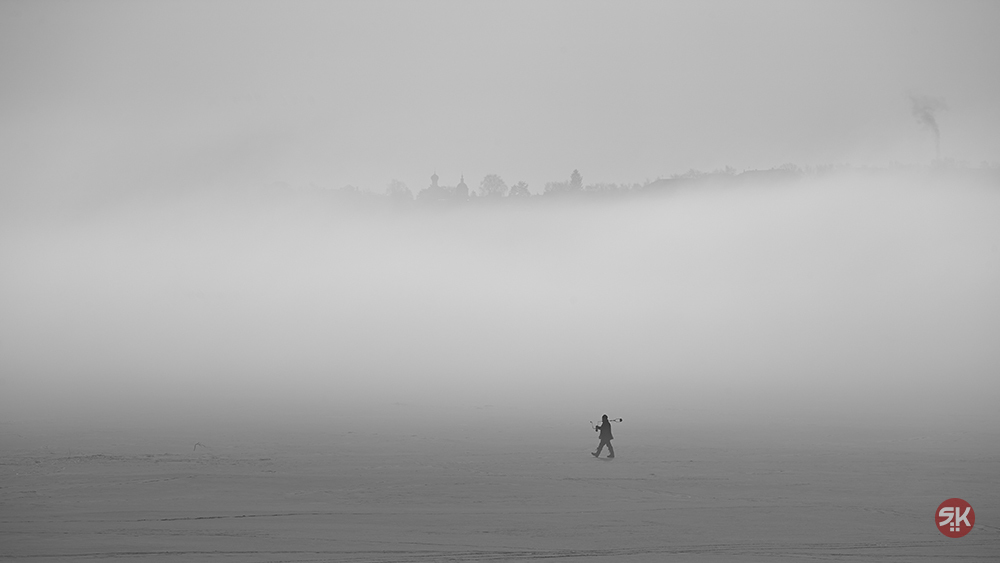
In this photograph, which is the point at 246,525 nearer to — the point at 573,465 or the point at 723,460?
the point at 573,465

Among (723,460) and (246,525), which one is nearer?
(246,525)

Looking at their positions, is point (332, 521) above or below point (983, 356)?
below

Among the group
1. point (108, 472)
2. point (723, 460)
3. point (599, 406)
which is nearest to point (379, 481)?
point (108, 472)

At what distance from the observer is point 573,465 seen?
20.8m

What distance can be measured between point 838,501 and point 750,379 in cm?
5541

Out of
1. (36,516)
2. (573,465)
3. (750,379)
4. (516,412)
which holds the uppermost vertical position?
(750,379)

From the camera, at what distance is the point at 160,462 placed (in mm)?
20609

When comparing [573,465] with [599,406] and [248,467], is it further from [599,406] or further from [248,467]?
[599,406]

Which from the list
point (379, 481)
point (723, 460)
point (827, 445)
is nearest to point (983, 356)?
point (827, 445)

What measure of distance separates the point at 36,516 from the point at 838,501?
43.5 ft

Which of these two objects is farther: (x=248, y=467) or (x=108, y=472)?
(x=248, y=467)

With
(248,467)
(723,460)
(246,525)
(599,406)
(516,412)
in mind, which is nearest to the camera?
(246,525)

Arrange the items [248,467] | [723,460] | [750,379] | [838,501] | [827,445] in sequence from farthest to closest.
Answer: [750,379] → [827,445] → [723,460] → [248,467] → [838,501]

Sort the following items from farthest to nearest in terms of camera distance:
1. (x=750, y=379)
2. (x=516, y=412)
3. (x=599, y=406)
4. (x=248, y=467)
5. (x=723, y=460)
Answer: (x=750, y=379) < (x=599, y=406) < (x=516, y=412) < (x=723, y=460) < (x=248, y=467)
